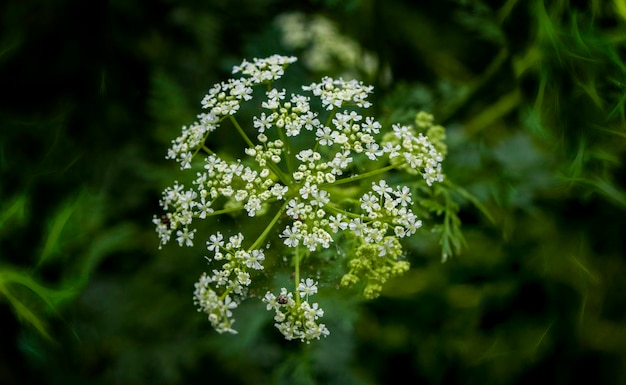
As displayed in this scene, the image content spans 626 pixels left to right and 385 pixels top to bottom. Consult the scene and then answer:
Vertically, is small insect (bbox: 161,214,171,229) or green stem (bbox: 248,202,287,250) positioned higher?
green stem (bbox: 248,202,287,250)

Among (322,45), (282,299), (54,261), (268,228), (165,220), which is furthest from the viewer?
(322,45)

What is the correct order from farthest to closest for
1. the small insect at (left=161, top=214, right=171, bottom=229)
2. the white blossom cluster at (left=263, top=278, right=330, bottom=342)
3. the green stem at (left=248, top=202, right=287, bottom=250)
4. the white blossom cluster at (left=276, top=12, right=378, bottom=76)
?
the white blossom cluster at (left=276, top=12, right=378, bottom=76) < the small insect at (left=161, top=214, right=171, bottom=229) < the green stem at (left=248, top=202, right=287, bottom=250) < the white blossom cluster at (left=263, top=278, right=330, bottom=342)

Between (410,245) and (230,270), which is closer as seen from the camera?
(230,270)

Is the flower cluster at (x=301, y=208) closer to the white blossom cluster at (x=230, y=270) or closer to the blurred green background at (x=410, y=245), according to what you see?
the white blossom cluster at (x=230, y=270)

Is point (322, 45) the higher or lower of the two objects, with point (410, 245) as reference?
higher

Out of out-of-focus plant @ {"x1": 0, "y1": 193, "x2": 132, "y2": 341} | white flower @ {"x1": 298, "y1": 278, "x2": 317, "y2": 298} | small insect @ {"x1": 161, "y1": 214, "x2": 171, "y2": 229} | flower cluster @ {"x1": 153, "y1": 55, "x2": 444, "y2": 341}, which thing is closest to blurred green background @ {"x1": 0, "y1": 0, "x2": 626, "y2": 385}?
out-of-focus plant @ {"x1": 0, "y1": 193, "x2": 132, "y2": 341}

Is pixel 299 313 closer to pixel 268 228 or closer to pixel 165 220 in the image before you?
pixel 268 228

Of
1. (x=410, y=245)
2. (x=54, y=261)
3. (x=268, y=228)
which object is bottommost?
(x=54, y=261)

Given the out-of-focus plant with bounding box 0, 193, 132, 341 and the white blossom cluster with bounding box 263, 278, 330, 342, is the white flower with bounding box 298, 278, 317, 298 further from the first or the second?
the out-of-focus plant with bounding box 0, 193, 132, 341

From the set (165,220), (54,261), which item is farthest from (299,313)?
(54,261)
